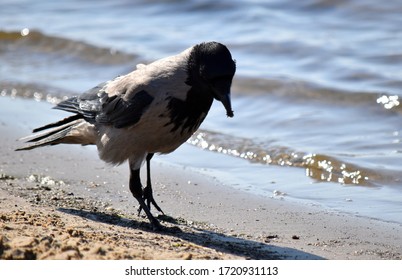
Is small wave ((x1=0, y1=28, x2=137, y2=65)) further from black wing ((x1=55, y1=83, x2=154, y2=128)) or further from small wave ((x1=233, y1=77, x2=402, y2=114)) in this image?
black wing ((x1=55, y1=83, x2=154, y2=128))

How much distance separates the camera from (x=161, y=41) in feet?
45.8

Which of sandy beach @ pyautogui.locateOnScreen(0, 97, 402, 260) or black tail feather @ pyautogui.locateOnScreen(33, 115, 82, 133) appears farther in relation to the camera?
black tail feather @ pyautogui.locateOnScreen(33, 115, 82, 133)

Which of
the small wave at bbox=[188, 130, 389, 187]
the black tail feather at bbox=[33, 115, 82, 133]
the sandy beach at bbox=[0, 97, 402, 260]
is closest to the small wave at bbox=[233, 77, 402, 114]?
the small wave at bbox=[188, 130, 389, 187]

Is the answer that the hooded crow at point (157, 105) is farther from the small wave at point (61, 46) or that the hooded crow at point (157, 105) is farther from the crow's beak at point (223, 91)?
the small wave at point (61, 46)

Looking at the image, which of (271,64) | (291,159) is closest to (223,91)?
(291,159)

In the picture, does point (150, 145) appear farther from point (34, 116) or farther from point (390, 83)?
point (390, 83)

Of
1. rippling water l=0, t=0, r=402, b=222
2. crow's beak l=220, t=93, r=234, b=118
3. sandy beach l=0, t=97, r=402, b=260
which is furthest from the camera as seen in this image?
rippling water l=0, t=0, r=402, b=222

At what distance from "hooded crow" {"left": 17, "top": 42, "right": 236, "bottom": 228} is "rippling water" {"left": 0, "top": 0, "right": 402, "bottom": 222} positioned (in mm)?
1646

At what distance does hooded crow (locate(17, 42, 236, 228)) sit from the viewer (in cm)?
620

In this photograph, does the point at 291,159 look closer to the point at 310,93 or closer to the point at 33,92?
the point at 310,93

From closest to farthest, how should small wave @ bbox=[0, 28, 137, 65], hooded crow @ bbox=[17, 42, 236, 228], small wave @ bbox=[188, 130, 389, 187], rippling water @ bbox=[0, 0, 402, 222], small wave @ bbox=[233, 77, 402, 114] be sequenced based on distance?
hooded crow @ bbox=[17, 42, 236, 228] → small wave @ bbox=[188, 130, 389, 187] → rippling water @ bbox=[0, 0, 402, 222] → small wave @ bbox=[233, 77, 402, 114] → small wave @ bbox=[0, 28, 137, 65]
